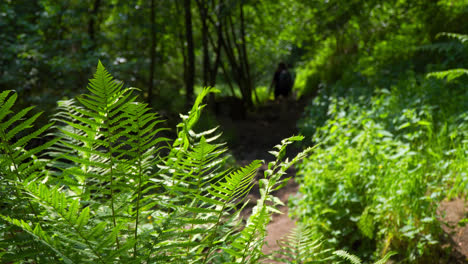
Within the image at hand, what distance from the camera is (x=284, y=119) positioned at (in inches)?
310

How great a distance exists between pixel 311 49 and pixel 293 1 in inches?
39.5

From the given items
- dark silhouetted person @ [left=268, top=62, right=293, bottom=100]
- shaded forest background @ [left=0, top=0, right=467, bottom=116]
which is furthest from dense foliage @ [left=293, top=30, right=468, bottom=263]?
dark silhouetted person @ [left=268, top=62, right=293, bottom=100]

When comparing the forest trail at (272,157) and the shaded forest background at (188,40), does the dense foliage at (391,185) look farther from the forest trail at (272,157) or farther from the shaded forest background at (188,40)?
the shaded forest background at (188,40)

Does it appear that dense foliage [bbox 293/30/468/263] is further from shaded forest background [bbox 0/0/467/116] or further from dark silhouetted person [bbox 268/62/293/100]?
dark silhouetted person [bbox 268/62/293/100]

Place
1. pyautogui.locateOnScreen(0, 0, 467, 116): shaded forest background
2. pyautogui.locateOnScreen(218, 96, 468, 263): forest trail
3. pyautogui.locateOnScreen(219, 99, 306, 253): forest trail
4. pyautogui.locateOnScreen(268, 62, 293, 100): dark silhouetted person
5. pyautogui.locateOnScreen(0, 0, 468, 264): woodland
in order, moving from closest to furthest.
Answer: pyautogui.locateOnScreen(0, 0, 468, 264): woodland → pyautogui.locateOnScreen(218, 96, 468, 263): forest trail → pyautogui.locateOnScreen(219, 99, 306, 253): forest trail → pyautogui.locateOnScreen(0, 0, 467, 116): shaded forest background → pyautogui.locateOnScreen(268, 62, 293, 100): dark silhouetted person

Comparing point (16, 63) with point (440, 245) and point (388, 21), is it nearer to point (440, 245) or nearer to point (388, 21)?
point (440, 245)

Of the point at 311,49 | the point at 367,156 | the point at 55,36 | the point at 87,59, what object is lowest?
the point at 367,156

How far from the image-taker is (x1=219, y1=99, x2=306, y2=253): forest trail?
3.56 m

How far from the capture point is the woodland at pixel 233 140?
95cm

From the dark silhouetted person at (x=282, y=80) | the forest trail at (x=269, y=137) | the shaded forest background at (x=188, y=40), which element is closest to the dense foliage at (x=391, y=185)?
the forest trail at (x=269, y=137)

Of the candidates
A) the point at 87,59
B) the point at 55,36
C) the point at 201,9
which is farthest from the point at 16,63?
the point at 201,9

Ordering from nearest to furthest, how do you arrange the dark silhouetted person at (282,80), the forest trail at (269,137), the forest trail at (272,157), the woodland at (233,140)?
the woodland at (233,140) < the forest trail at (272,157) < the forest trail at (269,137) < the dark silhouetted person at (282,80)

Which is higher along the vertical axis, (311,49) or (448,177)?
(311,49)

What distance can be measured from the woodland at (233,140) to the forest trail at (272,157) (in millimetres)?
22
